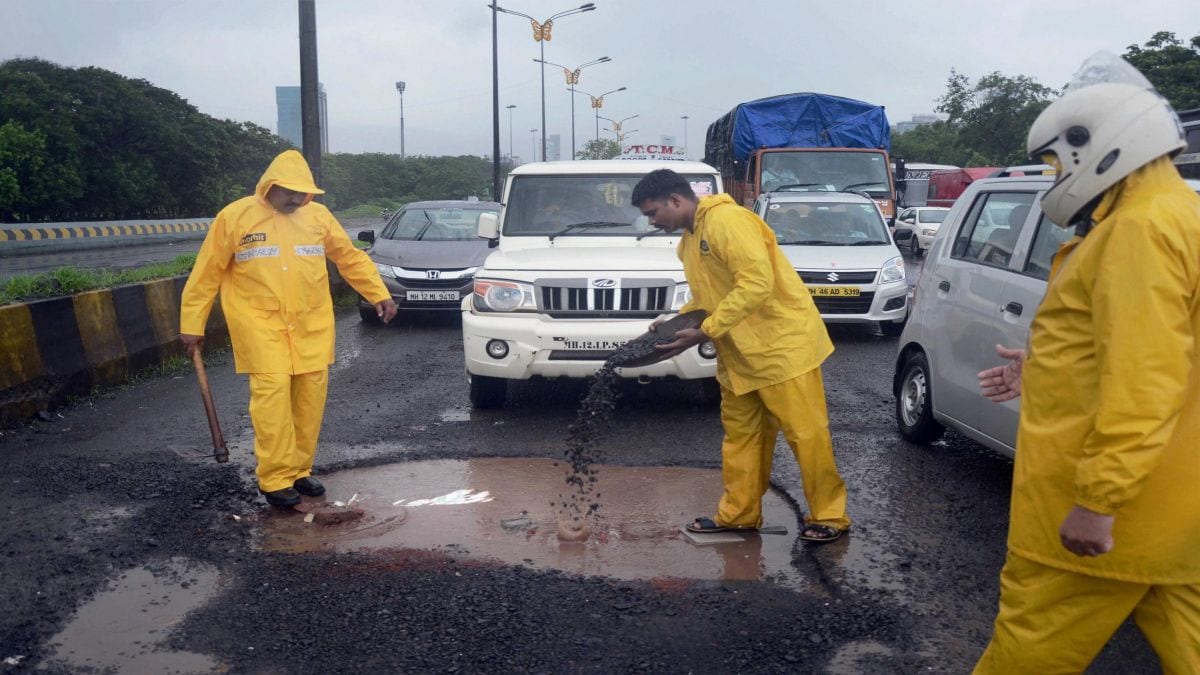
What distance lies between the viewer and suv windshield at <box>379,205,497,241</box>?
14625 mm

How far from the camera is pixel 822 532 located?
16.4 ft

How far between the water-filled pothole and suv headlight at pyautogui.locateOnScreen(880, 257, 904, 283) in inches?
246

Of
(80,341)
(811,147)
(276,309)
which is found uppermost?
(811,147)

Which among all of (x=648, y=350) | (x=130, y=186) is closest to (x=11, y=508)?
(x=648, y=350)

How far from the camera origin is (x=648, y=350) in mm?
5070

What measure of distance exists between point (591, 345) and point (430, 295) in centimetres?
609

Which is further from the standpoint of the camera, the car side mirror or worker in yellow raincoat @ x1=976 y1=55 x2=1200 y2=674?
the car side mirror

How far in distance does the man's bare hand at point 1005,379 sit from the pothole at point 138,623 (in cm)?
270

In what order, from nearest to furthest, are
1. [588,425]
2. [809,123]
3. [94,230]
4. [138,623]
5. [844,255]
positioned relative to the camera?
[138,623]
[588,425]
[844,255]
[809,123]
[94,230]

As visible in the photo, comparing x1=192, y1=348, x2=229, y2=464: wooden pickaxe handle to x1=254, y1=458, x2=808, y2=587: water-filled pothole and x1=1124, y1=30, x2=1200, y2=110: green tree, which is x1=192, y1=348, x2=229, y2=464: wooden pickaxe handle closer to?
x1=254, y1=458, x2=808, y2=587: water-filled pothole

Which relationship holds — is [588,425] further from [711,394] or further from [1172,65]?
[1172,65]

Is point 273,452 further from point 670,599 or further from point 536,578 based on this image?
point 670,599

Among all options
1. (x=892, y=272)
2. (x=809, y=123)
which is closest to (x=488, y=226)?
(x=892, y=272)

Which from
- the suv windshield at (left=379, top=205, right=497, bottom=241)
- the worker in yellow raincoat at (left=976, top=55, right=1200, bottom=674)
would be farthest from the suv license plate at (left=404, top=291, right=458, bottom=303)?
the worker in yellow raincoat at (left=976, top=55, right=1200, bottom=674)
